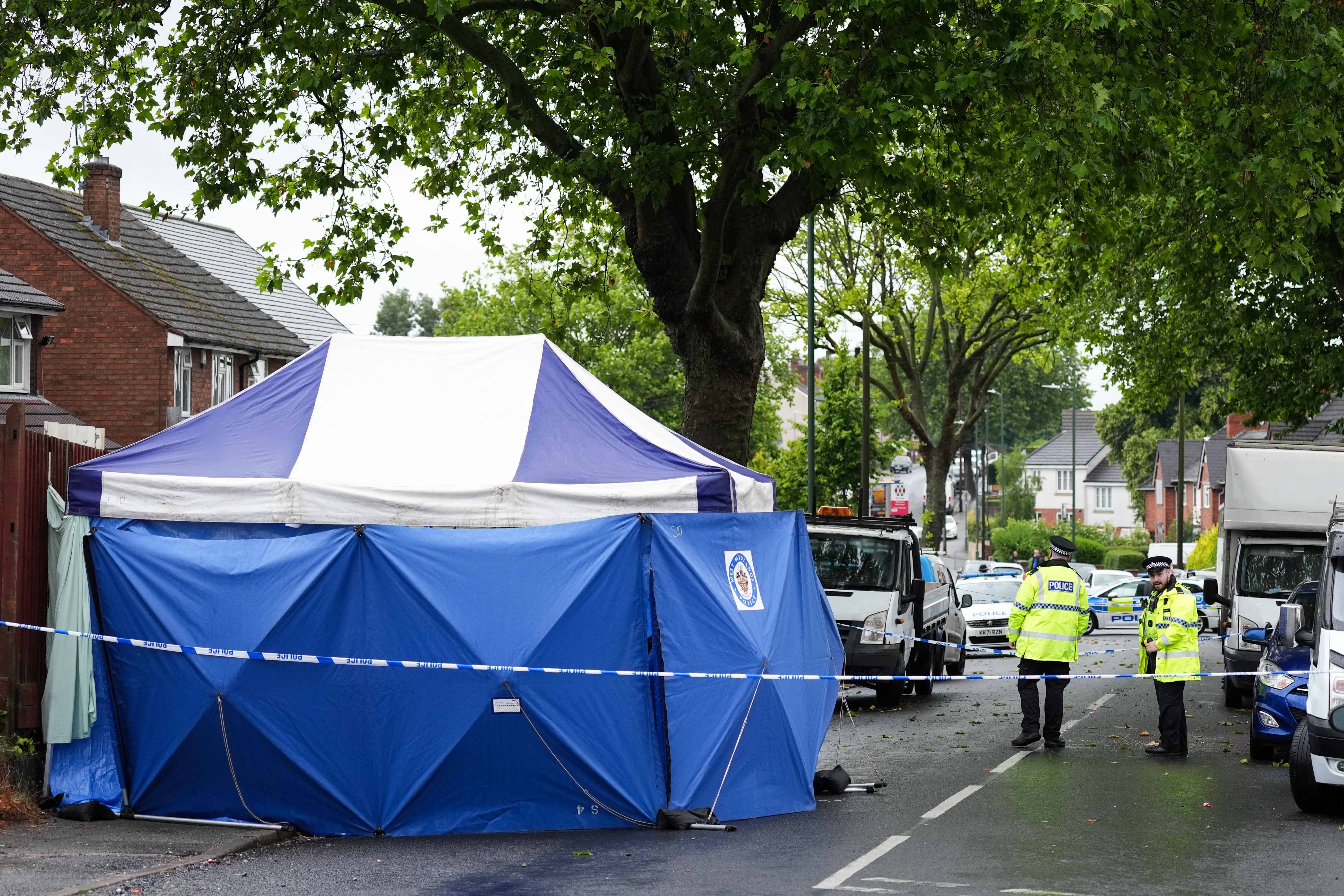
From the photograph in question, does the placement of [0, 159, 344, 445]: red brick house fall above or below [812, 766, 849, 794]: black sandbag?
above

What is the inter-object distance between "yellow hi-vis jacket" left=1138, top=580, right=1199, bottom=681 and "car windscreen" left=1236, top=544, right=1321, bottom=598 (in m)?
5.41

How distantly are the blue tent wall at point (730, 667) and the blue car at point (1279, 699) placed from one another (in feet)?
12.8

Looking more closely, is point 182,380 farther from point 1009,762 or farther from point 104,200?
point 1009,762

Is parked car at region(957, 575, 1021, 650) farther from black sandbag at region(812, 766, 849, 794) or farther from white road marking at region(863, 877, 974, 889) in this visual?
white road marking at region(863, 877, 974, 889)

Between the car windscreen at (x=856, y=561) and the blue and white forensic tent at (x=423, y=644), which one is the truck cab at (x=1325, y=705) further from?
the car windscreen at (x=856, y=561)

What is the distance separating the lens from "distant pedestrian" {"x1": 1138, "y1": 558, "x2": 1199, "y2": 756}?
44.4 ft

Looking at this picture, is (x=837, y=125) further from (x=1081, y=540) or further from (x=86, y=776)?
(x=1081, y=540)

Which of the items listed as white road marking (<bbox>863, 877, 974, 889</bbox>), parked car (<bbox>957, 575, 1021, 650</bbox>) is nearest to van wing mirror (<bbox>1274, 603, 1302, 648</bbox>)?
white road marking (<bbox>863, 877, 974, 889</bbox>)

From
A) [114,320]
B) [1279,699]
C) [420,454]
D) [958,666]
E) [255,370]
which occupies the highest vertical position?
[114,320]

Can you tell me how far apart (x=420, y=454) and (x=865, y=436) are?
25671mm

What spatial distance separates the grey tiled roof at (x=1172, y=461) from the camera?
9088 cm

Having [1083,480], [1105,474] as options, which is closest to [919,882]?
[1105,474]

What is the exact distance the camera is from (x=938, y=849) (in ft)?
30.4

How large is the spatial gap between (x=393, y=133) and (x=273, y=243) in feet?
6.67
